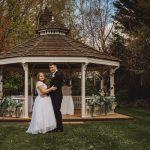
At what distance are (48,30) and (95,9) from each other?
21579mm

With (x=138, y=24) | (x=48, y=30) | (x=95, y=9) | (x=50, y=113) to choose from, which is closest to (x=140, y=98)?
(x=138, y=24)

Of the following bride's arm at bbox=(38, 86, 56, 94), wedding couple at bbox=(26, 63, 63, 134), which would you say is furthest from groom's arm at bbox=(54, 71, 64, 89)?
bride's arm at bbox=(38, 86, 56, 94)

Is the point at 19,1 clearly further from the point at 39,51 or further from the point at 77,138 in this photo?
the point at 77,138

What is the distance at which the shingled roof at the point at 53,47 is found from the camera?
22562mm

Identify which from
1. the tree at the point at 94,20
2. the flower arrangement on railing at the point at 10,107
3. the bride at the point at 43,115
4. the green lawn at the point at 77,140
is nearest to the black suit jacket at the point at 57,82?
the bride at the point at 43,115

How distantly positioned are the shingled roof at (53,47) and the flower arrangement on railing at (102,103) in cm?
204

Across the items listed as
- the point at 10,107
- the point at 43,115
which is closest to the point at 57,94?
the point at 43,115

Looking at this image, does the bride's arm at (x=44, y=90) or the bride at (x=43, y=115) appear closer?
the bride's arm at (x=44, y=90)

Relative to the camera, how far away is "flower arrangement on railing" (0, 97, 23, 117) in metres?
22.3

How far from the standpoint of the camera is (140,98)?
38938mm

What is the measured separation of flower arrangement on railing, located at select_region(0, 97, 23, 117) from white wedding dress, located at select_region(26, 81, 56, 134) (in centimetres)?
753

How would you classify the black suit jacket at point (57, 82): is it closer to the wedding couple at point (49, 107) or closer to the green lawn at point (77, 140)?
the wedding couple at point (49, 107)

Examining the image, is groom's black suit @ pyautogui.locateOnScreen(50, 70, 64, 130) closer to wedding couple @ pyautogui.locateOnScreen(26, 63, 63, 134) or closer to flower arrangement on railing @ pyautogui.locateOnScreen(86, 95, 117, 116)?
wedding couple @ pyautogui.locateOnScreen(26, 63, 63, 134)

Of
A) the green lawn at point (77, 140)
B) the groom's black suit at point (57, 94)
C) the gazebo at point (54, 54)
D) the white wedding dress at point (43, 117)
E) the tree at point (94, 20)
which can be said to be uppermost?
the tree at point (94, 20)
